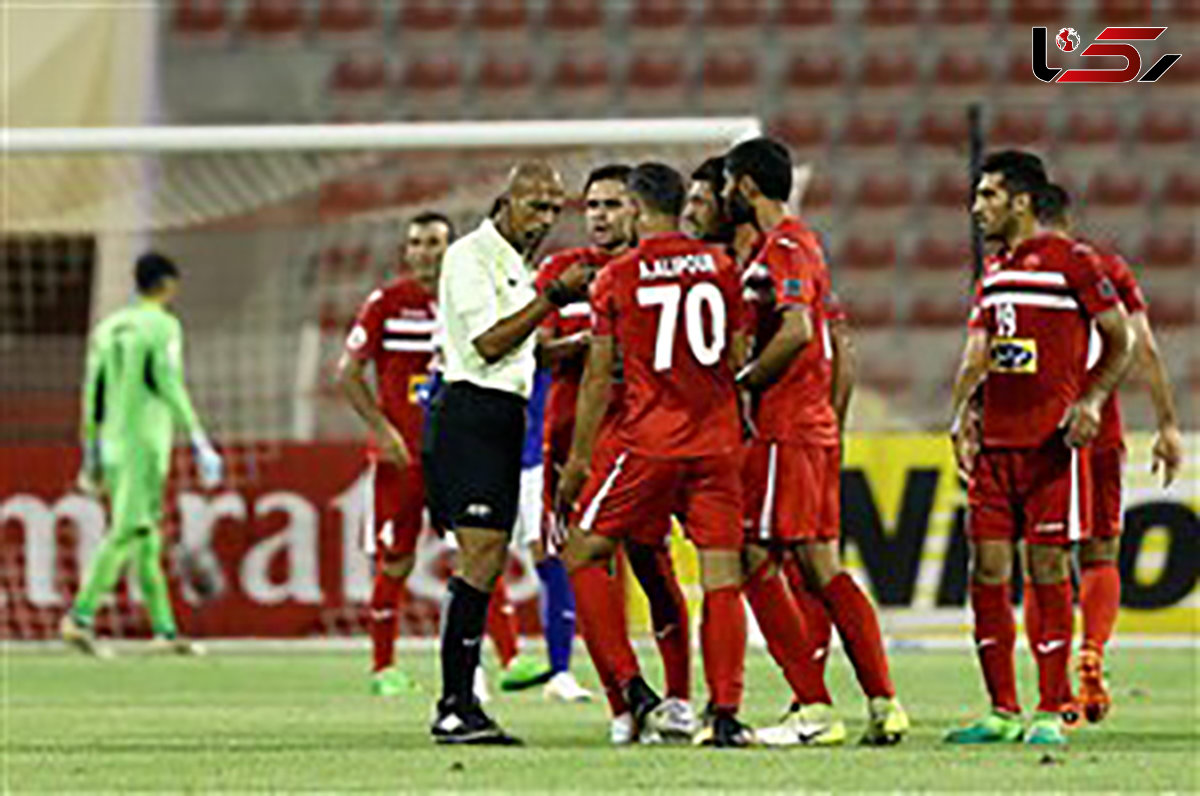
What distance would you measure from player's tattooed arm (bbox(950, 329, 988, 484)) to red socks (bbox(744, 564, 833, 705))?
707mm

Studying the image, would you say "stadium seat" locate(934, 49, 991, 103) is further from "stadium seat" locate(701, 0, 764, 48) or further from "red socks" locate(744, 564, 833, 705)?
"red socks" locate(744, 564, 833, 705)

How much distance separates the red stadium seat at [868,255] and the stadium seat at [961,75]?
4.82 feet

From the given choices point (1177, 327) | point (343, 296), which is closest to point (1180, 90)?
point (1177, 327)

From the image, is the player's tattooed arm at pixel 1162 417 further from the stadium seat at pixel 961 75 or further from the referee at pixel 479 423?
the stadium seat at pixel 961 75

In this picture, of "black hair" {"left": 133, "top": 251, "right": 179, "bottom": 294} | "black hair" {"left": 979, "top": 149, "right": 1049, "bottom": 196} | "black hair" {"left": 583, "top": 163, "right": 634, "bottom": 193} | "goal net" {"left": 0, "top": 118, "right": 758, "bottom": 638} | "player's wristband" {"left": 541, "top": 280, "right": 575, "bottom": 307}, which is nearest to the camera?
"player's wristband" {"left": 541, "top": 280, "right": 575, "bottom": 307}

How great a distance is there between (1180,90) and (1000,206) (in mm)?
15967

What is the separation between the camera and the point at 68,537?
19.0 m

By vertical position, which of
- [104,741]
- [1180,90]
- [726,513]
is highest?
[1180,90]

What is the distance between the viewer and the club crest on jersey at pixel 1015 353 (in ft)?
35.1

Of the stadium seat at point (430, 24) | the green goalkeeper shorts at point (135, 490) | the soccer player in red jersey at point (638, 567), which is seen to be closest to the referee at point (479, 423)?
the soccer player in red jersey at point (638, 567)

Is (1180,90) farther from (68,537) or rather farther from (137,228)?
(68,537)

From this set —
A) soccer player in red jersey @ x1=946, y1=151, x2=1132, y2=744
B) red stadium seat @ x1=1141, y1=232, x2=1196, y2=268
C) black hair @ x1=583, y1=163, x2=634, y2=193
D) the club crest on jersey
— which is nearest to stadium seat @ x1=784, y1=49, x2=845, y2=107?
red stadium seat @ x1=1141, y1=232, x2=1196, y2=268

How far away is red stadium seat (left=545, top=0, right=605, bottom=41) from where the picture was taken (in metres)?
26.3

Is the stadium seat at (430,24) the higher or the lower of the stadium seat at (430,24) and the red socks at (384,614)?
the higher
